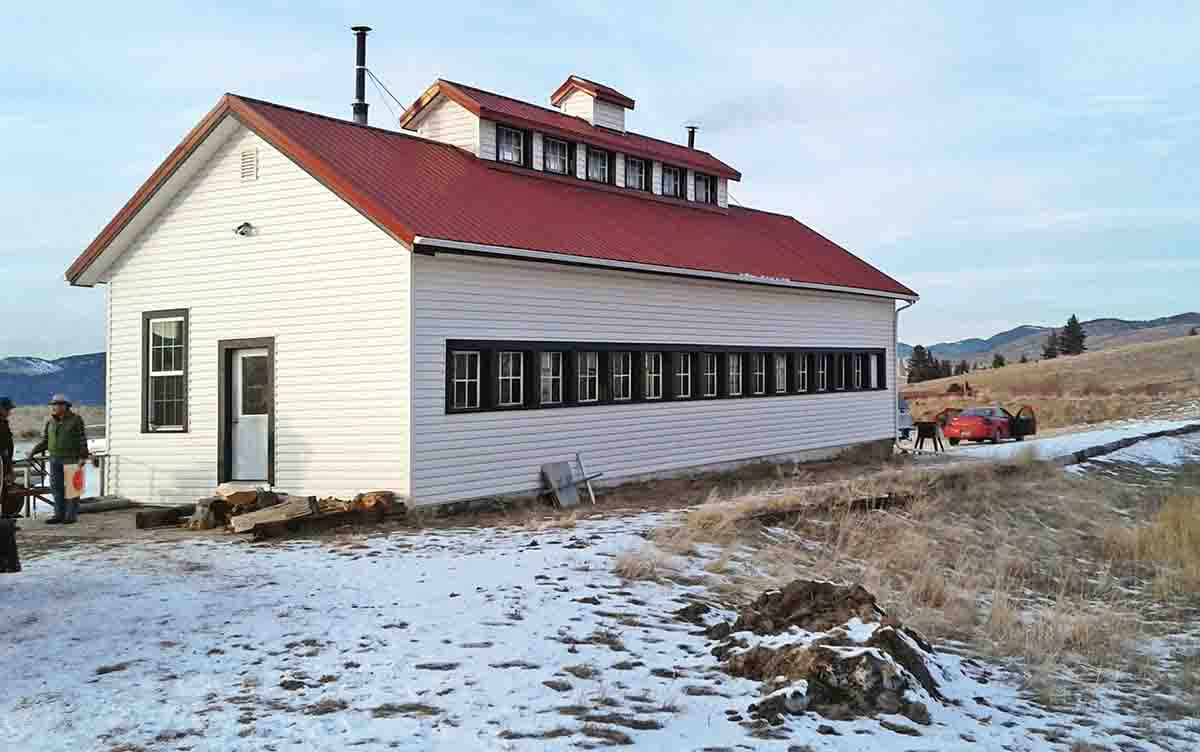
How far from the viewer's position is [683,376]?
19.3m

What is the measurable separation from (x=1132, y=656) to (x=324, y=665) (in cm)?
683

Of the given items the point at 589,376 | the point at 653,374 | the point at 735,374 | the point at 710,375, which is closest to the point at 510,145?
the point at 653,374

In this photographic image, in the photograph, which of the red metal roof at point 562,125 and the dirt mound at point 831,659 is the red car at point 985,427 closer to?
the red metal roof at point 562,125

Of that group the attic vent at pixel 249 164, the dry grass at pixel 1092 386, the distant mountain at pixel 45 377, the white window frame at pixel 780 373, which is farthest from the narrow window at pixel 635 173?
the distant mountain at pixel 45 377

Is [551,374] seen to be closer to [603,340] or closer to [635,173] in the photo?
[603,340]

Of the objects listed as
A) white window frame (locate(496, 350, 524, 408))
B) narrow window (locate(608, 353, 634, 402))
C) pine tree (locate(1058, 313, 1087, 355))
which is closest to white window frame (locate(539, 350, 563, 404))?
white window frame (locate(496, 350, 524, 408))

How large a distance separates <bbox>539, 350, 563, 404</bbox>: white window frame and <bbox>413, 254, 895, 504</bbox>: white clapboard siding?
315 millimetres

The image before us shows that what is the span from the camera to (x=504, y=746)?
5.64m

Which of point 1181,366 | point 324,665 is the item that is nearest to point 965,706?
point 324,665

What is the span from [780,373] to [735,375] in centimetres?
182

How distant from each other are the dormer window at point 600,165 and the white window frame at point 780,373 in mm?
5259

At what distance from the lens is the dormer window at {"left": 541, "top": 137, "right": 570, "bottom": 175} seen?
2030cm

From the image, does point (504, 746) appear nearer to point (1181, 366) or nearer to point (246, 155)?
point (246, 155)

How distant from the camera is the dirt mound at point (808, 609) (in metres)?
7.56
